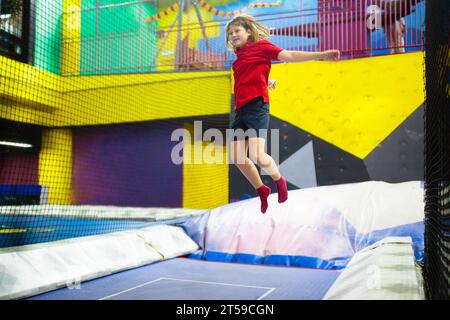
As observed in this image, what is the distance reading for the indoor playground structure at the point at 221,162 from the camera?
5.87 feet

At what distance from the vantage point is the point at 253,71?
1356 mm

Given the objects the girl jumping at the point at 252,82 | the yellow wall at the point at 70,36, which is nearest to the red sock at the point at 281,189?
the girl jumping at the point at 252,82

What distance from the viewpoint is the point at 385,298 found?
1017mm

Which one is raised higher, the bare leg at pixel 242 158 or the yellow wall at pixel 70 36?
the yellow wall at pixel 70 36

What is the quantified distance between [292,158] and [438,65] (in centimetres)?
307

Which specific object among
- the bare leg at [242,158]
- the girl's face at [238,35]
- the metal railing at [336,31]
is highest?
the metal railing at [336,31]

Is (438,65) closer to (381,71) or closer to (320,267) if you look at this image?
(320,267)

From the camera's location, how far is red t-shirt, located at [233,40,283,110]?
134 centimetres

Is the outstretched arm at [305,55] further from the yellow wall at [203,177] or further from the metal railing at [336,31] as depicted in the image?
the yellow wall at [203,177]

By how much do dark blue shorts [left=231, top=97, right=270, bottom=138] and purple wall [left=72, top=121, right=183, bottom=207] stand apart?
5.03 meters

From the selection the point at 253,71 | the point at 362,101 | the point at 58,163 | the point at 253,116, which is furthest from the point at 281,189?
the point at 58,163

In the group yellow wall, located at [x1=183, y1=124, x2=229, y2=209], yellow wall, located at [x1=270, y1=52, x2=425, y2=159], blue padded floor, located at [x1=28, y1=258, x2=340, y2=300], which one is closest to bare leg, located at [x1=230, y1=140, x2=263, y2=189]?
blue padded floor, located at [x1=28, y1=258, x2=340, y2=300]

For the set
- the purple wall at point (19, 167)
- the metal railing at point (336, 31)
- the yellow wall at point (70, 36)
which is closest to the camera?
the metal railing at point (336, 31)
